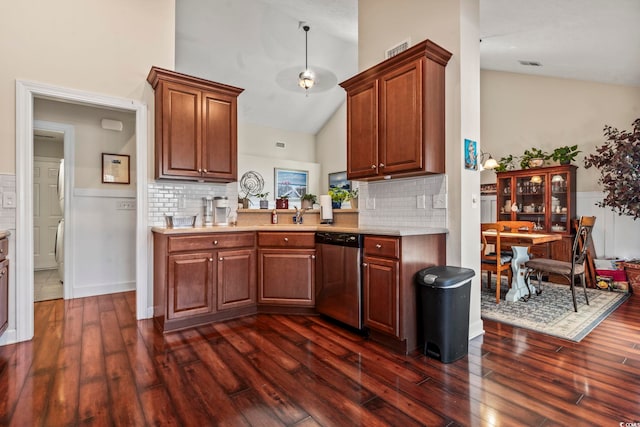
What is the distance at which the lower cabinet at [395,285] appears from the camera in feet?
7.88

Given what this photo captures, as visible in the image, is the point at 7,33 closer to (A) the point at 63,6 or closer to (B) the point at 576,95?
(A) the point at 63,6

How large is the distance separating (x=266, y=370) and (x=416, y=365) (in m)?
1.03

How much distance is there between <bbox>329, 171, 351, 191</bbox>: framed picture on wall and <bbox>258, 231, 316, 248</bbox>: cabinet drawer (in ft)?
16.7

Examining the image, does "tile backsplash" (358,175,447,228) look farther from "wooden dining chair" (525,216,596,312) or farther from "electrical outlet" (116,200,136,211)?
"electrical outlet" (116,200,136,211)

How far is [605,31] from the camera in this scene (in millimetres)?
3160

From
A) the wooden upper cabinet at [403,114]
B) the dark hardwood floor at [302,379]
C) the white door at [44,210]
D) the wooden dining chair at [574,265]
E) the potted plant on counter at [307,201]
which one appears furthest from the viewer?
the white door at [44,210]

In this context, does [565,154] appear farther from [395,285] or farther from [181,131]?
[181,131]

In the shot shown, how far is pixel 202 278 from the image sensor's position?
298 centimetres

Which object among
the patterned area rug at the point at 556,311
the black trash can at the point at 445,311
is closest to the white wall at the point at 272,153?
the patterned area rug at the point at 556,311

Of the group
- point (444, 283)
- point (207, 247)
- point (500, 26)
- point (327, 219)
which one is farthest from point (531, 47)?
point (207, 247)

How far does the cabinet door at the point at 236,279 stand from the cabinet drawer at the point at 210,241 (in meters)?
0.08

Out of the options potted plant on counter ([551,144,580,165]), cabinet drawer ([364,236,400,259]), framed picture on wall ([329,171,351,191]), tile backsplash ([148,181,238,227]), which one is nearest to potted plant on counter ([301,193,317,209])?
tile backsplash ([148,181,238,227])

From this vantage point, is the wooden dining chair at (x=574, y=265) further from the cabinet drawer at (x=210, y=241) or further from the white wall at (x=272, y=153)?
the white wall at (x=272, y=153)

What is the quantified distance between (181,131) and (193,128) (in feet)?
0.39
